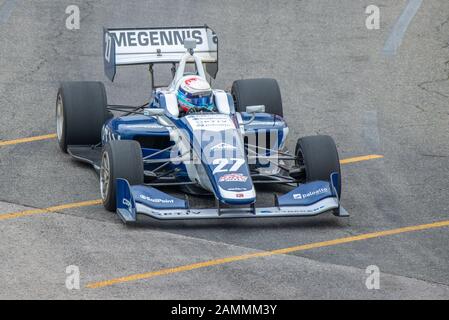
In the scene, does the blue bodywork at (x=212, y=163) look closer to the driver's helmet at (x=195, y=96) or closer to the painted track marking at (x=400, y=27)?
the driver's helmet at (x=195, y=96)

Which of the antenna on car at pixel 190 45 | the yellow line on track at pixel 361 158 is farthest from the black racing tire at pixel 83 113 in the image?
the yellow line on track at pixel 361 158

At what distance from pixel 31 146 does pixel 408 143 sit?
199 inches

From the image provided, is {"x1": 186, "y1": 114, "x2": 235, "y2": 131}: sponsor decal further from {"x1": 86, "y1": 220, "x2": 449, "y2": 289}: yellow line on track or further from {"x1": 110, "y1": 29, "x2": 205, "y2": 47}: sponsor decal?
{"x1": 110, "y1": 29, "x2": 205, "y2": 47}: sponsor decal

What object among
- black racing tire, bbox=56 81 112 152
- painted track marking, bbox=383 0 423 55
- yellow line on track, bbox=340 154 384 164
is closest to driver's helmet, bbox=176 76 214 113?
black racing tire, bbox=56 81 112 152

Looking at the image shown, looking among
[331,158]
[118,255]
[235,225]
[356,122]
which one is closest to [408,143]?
[356,122]

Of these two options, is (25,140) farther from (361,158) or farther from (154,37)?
(361,158)

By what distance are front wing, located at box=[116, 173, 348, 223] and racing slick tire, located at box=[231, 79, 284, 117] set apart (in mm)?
2573

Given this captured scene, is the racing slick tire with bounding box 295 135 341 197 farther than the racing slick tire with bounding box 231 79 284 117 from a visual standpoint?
No

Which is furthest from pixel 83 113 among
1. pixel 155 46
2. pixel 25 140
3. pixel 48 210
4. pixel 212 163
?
pixel 212 163

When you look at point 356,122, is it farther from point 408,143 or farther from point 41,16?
point 41,16

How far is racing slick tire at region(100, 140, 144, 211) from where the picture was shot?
14609mm

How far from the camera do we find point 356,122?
1897 cm

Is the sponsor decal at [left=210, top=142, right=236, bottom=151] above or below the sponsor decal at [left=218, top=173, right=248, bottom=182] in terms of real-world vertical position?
above

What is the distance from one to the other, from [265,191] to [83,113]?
267 centimetres
